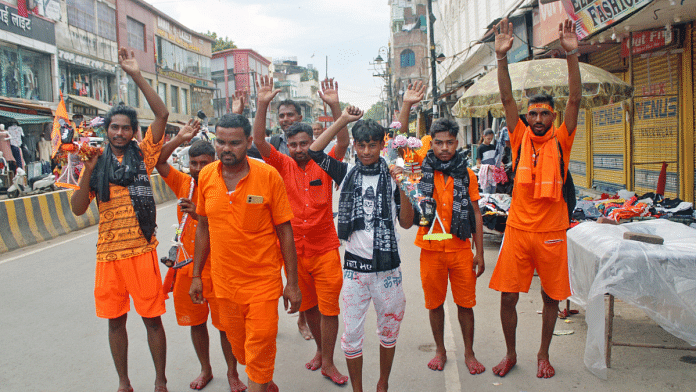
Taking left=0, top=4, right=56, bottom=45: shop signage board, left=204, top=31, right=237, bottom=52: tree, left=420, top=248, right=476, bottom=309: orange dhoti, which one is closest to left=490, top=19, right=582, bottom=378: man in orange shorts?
left=420, top=248, right=476, bottom=309: orange dhoti

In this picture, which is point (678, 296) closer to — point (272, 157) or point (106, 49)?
point (272, 157)

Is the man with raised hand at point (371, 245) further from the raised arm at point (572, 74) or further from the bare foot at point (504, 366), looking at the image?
the raised arm at point (572, 74)

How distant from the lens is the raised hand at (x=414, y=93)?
4020mm

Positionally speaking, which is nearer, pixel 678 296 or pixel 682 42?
pixel 678 296

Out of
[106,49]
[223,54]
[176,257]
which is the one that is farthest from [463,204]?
[223,54]

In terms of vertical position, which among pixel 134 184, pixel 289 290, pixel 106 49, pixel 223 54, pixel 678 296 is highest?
pixel 223 54

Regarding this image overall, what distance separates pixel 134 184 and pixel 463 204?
2.40 m

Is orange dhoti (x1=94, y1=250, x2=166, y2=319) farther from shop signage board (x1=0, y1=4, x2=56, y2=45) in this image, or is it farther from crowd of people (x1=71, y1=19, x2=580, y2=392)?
shop signage board (x1=0, y1=4, x2=56, y2=45)

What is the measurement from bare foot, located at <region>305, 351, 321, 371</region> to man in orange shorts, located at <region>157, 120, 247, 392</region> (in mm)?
563

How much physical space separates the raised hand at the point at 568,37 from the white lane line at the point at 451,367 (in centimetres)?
252

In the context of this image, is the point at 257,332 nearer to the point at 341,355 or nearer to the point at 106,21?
the point at 341,355

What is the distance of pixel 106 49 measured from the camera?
95.0 ft

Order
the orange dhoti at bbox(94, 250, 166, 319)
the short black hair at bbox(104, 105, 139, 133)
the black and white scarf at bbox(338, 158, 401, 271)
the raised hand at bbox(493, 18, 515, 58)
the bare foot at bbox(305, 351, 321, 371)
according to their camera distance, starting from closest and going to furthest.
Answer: the black and white scarf at bbox(338, 158, 401, 271), the orange dhoti at bbox(94, 250, 166, 319), the short black hair at bbox(104, 105, 139, 133), the raised hand at bbox(493, 18, 515, 58), the bare foot at bbox(305, 351, 321, 371)

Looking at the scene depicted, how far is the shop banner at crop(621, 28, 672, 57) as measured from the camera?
7.48 metres
